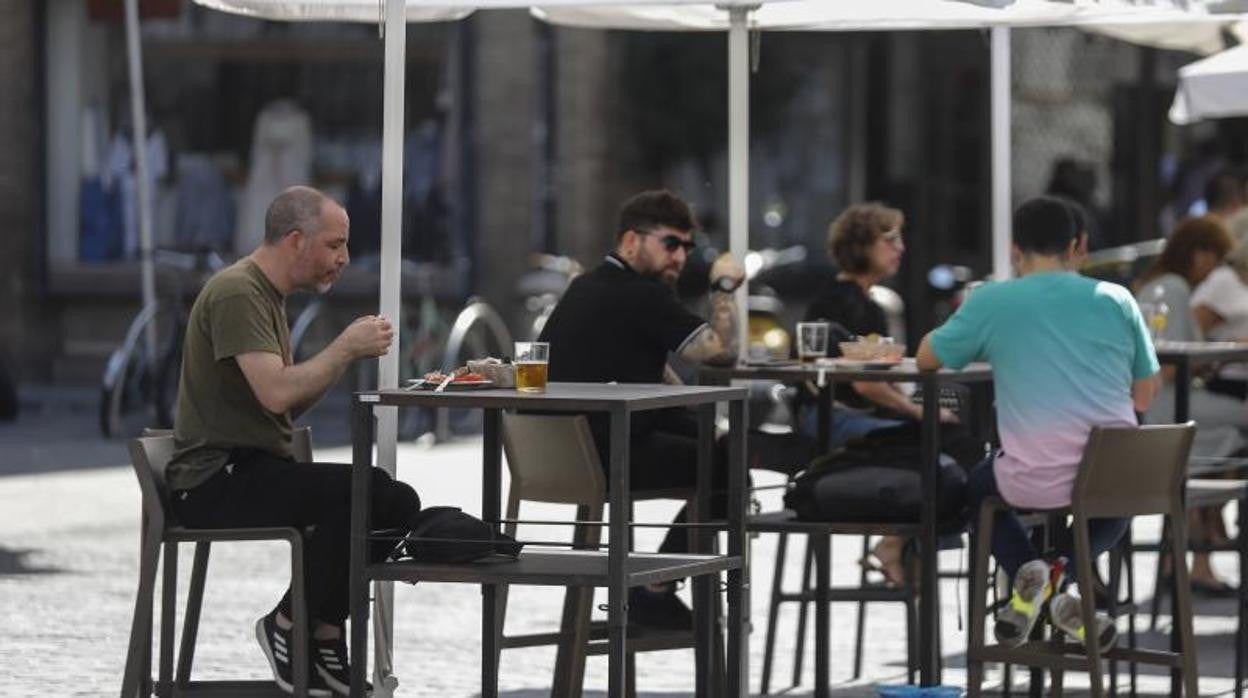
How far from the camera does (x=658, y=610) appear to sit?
8.80 m

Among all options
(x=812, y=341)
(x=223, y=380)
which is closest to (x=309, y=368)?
(x=223, y=380)

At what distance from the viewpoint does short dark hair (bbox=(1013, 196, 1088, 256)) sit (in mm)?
8070

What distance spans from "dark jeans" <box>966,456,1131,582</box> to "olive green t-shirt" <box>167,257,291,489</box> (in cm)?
196

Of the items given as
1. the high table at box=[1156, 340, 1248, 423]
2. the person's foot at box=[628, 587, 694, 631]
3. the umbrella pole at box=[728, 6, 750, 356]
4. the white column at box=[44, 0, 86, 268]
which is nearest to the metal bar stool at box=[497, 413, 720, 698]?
the person's foot at box=[628, 587, 694, 631]

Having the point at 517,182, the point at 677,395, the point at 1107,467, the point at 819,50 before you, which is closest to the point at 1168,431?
the point at 1107,467

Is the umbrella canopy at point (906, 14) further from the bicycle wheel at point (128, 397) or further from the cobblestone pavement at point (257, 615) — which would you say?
the bicycle wheel at point (128, 397)

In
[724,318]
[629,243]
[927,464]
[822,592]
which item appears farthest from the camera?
[724,318]

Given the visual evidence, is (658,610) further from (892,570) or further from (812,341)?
(892,570)

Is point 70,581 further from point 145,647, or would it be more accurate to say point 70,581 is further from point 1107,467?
point 1107,467

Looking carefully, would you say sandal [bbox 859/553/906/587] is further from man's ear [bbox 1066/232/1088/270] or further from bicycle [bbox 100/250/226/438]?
bicycle [bbox 100/250/226/438]

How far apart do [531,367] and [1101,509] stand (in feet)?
5.56

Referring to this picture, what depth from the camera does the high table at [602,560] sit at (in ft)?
22.3

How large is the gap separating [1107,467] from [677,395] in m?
1.37

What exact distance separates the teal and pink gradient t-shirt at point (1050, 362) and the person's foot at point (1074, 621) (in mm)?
266
